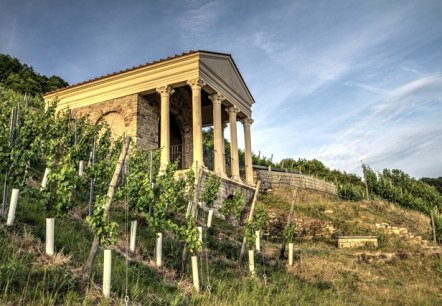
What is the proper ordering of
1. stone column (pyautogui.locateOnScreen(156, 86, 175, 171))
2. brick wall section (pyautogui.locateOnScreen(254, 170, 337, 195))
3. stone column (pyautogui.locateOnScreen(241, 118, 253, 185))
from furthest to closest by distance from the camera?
brick wall section (pyautogui.locateOnScreen(254, 170, 337, 195)), stone column (pyautogui.locateOnScreen(241, 118, 253, 185)), stone column (pyautogui.locateOnScreen(156, 86, 175, 171))

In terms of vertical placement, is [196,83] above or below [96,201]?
above

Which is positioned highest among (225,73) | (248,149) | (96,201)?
→ (225,73)

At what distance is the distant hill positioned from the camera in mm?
28047

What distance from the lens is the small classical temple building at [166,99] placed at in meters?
14.3

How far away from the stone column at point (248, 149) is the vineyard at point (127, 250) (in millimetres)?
4877

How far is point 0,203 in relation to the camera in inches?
263

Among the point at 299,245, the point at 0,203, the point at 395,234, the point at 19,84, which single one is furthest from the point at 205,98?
the point at 19,84

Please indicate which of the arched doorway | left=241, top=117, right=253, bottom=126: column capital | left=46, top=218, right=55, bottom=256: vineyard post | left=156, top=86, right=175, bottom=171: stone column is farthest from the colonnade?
left=46, top=218, right=55, bottom=256: vineyard post

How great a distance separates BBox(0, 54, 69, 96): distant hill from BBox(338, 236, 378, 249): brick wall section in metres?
23.3

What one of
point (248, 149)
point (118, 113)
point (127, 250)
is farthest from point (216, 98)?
point (127, 250)

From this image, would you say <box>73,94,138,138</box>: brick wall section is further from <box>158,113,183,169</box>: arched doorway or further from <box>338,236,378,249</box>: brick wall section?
<box>338,236,378,249</box>: brick wall section

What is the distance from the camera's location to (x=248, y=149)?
18.3m

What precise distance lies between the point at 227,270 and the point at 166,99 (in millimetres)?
8398

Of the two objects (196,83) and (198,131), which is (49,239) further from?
(196,83)
